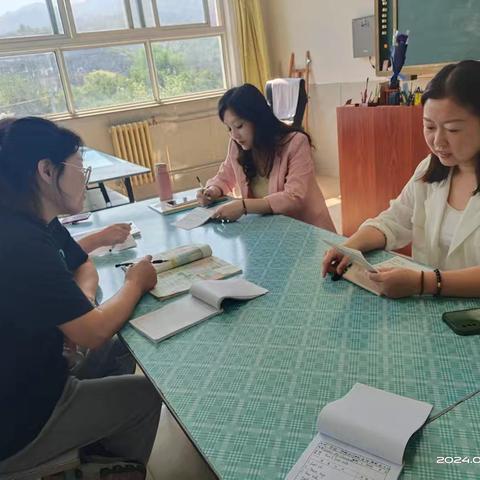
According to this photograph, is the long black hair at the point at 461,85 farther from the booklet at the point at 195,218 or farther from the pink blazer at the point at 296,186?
the booklet at the point at 195,218

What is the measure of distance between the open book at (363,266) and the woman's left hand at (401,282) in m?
0.04

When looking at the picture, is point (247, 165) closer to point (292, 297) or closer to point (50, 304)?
point (292, 297)

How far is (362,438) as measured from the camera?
2.28 ft

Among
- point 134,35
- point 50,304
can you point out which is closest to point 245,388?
point 50,304

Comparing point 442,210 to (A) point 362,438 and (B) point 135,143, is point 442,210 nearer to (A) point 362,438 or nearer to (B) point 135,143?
(A) point 362,438

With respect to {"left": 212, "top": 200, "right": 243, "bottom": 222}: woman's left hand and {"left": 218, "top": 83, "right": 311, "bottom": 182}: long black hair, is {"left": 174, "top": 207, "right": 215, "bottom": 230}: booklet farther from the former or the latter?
{"left": 218, "top": 83, "right": 311, "bottom": 182}: long black hair

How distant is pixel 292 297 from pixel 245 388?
0.36 m

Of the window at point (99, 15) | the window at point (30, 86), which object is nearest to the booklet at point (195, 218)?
the window at point (30, 86)

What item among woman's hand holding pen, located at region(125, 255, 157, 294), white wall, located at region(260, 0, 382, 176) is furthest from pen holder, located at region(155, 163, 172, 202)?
white wall, located at region(260, 0, 382, 176)

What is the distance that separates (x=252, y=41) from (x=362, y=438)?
4.93 m

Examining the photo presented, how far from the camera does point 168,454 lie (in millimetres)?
1585

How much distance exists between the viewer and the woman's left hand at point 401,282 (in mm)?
1062

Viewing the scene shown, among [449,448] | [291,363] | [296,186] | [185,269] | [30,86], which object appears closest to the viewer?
[449,448]

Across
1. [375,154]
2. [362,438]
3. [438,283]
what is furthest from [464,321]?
[375,154]
